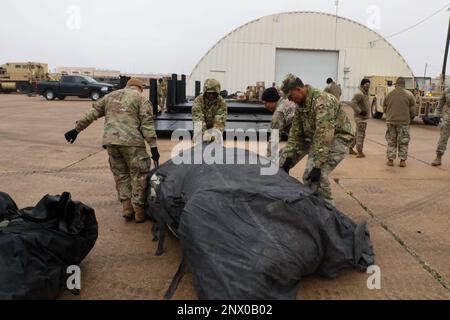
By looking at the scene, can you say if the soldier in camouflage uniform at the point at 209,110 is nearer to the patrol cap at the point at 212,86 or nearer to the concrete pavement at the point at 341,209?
the patrol cap at the point at 212,86

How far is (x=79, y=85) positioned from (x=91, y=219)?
23590 millimetres

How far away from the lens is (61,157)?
766 cm

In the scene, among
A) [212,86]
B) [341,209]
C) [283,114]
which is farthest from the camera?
[283,114]

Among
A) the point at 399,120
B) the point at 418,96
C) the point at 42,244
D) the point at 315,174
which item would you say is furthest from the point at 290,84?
the point at 418,96

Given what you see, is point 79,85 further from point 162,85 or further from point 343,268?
point 343,268

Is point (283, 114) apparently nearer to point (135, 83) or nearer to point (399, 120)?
point (135, 83)

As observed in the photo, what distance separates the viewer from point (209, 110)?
16.9 feet

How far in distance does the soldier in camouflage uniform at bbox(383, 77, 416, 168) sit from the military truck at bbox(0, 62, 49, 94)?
29190 mm

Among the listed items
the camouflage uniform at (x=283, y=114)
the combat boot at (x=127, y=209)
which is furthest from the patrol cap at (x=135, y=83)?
the camouflage uniform at (x=283, y=114)

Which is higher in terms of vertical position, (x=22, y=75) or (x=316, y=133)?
(x=22, y=75)

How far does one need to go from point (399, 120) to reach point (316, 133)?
4.00 meters

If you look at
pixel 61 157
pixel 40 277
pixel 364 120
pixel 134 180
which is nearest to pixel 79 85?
pixel 61 157

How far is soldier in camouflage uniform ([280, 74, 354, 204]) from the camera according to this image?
3.84 metres

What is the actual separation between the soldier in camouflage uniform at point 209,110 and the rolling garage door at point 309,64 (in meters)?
20.9
